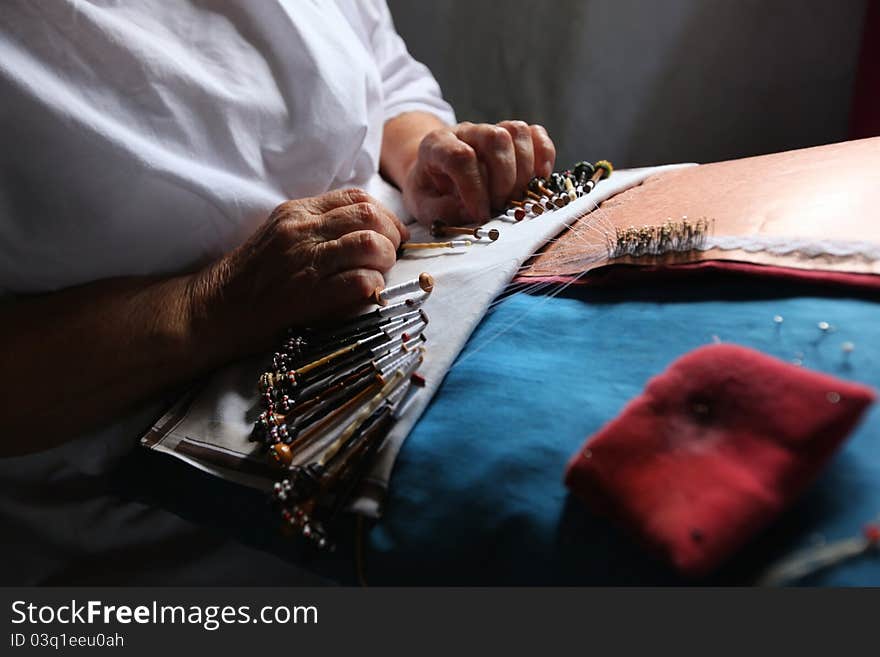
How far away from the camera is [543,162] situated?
1028 millimetres

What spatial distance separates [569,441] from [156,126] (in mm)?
597

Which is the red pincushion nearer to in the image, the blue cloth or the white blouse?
the blue cloth

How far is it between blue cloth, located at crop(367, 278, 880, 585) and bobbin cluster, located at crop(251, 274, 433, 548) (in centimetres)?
4

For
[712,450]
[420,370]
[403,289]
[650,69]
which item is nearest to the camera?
[712,450]

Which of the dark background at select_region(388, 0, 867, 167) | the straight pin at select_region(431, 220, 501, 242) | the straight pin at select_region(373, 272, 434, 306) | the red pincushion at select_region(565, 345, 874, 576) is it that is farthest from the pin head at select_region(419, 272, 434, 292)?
the dark background at select_region(388, 0, 867, 167)

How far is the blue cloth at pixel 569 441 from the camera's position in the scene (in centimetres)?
43

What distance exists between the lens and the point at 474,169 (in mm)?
959

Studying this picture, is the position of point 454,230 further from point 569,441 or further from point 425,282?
point 569,441

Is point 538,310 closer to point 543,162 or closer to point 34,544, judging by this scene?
point 543,162

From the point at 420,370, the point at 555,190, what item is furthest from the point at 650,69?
the point at 420,370

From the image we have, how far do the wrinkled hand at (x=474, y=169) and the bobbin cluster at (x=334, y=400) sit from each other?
267mm

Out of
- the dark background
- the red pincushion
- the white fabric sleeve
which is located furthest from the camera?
the dark background

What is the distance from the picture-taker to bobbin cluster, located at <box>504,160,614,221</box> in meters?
0.95

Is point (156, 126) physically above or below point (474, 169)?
above
